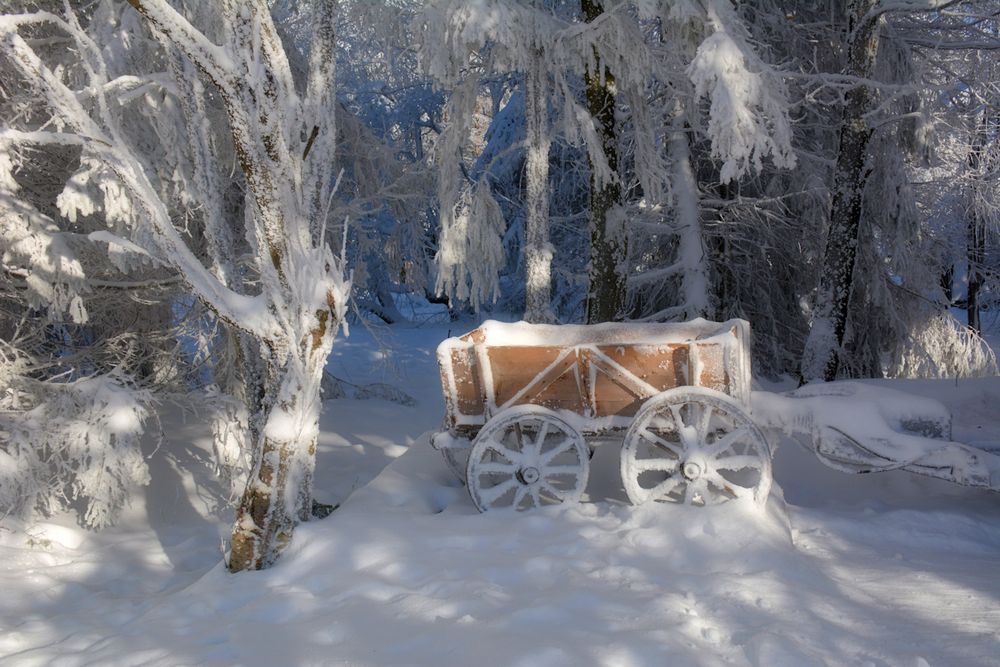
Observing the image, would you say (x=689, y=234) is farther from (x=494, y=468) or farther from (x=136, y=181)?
(x=136, y=181)

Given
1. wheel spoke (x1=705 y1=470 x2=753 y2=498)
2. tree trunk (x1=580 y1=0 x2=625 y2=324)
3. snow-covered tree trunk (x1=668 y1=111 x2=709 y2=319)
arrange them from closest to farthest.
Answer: wheel spoke (x1=705 y1=470 x2=753 y2=498) → tree trunk (x1=580 y1=0 x2=625 y2=324) → snow-covered tree trunk (x1=668 y1=111 x2=709 y2=319)

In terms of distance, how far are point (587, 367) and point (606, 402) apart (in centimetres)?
28

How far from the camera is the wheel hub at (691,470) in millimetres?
4637

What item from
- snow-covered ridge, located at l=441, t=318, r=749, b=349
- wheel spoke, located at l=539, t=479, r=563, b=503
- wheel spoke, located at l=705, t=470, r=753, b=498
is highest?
snow-covered ridge, located at l=441, t=318, r=749, b=349

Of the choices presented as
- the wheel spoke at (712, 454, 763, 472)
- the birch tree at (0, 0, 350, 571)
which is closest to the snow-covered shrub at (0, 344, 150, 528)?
the birch tree at (0, 0, 350, 571)

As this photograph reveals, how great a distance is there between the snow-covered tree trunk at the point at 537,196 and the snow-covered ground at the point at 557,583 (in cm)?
191

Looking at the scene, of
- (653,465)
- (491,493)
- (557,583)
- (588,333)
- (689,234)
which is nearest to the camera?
(557,583)

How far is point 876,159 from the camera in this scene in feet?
30.1

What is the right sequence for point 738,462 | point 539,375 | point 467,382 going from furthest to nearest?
point 467,382, point 539,375, point 738,462

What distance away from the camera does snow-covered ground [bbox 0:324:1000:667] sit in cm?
318

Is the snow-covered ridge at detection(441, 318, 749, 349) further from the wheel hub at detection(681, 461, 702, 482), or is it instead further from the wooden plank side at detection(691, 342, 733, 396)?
the wheel hub at detection(681, 461, 702, 482)

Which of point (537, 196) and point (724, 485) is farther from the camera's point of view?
point (537, 196)

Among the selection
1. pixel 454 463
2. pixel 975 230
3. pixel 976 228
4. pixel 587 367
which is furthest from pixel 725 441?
pixel 975 230

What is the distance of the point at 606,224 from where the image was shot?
7445mm
